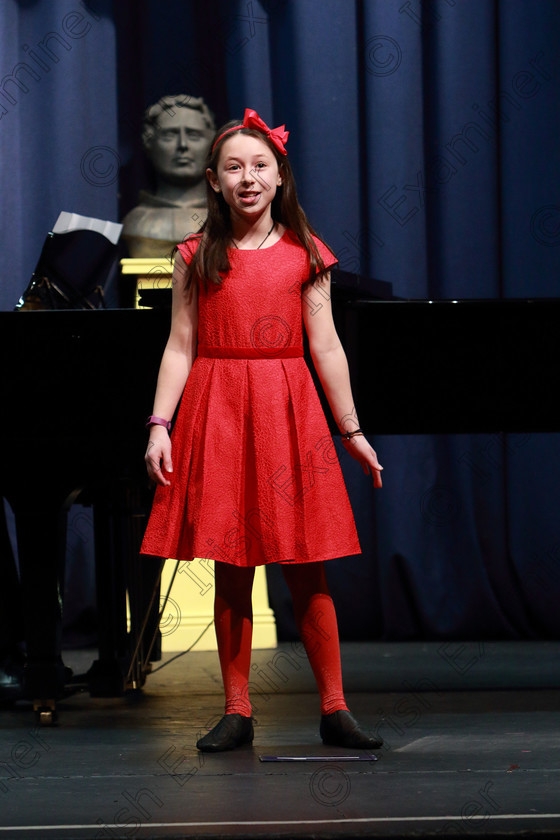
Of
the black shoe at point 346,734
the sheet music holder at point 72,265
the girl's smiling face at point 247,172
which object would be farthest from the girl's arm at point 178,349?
the black shoe at point 346,734

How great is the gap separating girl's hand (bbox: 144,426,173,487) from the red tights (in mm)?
207

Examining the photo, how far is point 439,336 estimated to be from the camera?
2270 millimetres

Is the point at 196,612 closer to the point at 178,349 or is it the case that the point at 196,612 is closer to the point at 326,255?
the point at 178,349

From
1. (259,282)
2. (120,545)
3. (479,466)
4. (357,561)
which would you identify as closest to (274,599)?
(357,561)

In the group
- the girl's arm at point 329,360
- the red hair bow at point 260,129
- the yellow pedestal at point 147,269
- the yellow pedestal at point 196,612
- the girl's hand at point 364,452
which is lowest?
the yellow pedestal at point 196,612

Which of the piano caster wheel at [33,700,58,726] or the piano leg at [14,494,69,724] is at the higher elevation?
the piano leg at [14,494,69,724]

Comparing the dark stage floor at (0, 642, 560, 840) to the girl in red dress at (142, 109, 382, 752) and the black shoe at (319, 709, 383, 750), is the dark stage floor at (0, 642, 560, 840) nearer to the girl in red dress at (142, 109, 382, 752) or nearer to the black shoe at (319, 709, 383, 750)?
the black shoe at (319, 709, 383, 750)

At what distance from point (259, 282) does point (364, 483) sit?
1.72 m

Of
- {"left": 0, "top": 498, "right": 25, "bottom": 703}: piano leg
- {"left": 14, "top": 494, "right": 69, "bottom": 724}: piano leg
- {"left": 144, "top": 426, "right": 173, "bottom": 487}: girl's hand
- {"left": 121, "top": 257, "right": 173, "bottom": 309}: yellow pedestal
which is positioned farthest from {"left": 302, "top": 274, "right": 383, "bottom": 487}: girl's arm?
{"left": 121, "top": 257, "right": 173, "bottom": 309}: yellow pedestal

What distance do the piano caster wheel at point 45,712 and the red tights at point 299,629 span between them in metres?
0.45

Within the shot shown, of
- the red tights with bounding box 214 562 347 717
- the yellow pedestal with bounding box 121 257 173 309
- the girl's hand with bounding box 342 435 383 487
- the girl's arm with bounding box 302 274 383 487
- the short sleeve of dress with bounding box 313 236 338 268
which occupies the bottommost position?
the red tights with bounding box 214 562 347 717

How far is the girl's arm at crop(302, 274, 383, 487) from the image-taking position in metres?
1.98

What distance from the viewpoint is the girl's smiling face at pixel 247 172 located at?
195 centimetres

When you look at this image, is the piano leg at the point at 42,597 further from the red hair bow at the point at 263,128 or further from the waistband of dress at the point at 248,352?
the red hair bow at the point at 263,128
